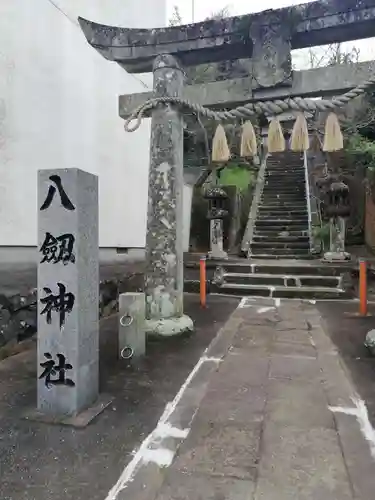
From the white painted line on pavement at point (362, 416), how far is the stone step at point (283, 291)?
6.18 metres

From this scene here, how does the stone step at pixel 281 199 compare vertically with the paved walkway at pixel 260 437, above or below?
above

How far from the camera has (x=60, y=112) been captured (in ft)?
22.4

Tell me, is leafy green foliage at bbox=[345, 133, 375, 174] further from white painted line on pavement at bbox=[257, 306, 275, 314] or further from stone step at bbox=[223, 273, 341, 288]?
white painted line on pavement at bbox=[257, 306, 275, 314]

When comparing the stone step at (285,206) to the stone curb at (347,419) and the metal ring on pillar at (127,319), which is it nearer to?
the stone curb at (347,419)

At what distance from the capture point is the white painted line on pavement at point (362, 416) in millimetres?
3038

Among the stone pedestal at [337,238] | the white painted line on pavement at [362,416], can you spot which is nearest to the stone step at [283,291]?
the stone pedestal at [337,238]

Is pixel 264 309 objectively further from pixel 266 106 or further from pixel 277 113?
pixel 266 106

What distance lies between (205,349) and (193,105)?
3722mm

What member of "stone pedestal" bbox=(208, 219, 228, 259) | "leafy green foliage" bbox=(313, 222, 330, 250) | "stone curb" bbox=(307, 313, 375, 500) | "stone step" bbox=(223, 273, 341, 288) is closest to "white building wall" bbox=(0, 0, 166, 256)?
"stone step" bbox=(223, 273, 341, 288)

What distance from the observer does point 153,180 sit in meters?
6.13

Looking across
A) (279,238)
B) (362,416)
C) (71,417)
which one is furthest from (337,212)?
(71,417)

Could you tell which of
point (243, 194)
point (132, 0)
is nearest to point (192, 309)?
point (132, 0)

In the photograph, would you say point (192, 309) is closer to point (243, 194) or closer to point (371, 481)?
point (371, 481)

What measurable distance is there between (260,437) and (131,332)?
7.87 ft
